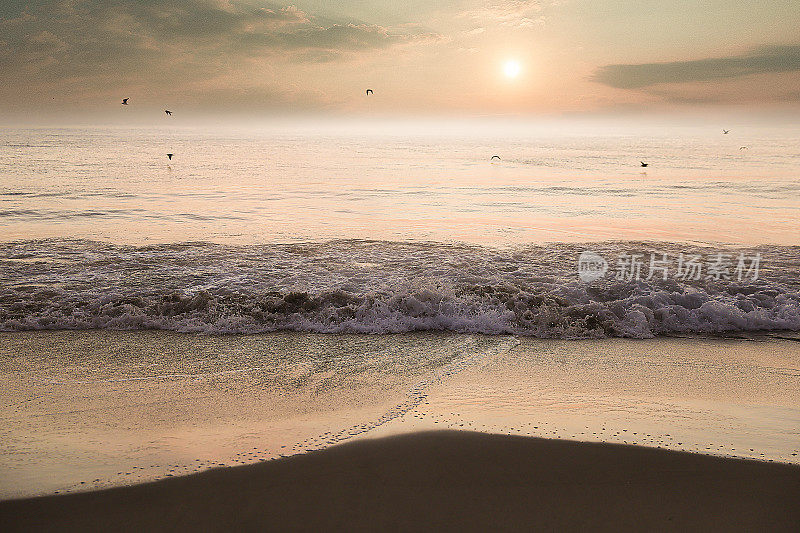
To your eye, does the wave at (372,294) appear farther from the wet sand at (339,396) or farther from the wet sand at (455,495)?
the wet sand at (455,495)

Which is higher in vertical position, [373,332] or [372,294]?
[372,294]

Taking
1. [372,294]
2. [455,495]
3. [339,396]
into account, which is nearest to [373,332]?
[372,294]

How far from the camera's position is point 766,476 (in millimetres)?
4324

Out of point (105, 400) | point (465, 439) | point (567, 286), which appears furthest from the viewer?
point (567, 286)

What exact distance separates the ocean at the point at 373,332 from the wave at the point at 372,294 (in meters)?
0.05

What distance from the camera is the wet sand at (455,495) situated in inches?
149

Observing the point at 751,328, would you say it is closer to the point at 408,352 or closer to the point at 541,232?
the point at 408,352

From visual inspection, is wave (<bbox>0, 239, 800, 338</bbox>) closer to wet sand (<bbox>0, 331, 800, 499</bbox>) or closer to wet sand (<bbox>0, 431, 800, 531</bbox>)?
wet sand (<bbox>0, 331, 800, 499</bbox>)

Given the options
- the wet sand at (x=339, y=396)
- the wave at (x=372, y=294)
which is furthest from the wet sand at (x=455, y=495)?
the wave at (x=372, y=294)

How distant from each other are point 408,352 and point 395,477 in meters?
3.49

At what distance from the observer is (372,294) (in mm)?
10312

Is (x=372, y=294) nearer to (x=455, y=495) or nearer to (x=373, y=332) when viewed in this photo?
(x=373, y=332)

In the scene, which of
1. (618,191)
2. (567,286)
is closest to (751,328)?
(567,286)

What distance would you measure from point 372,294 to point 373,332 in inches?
59.7
